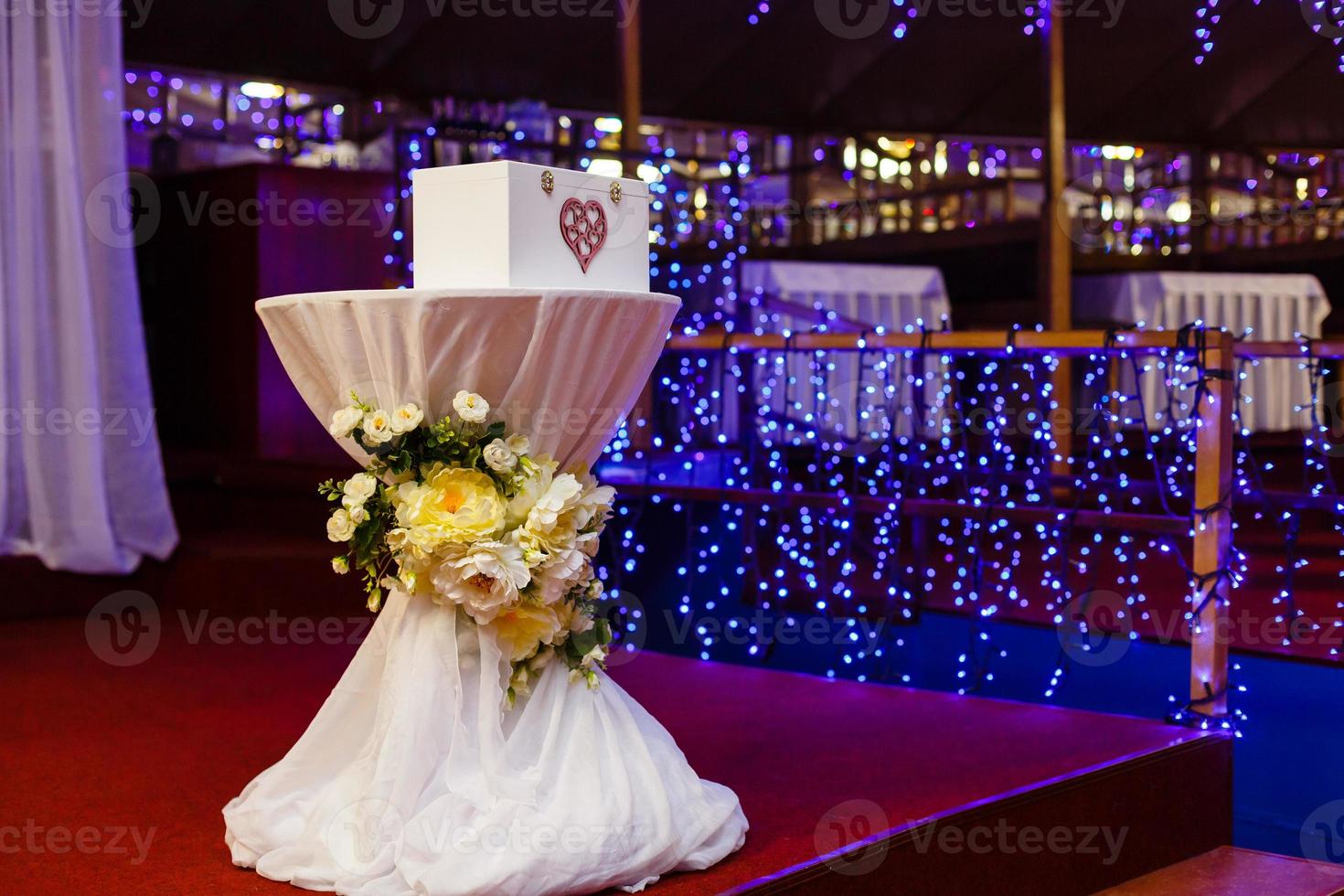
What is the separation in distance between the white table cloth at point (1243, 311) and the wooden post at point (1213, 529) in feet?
14.8

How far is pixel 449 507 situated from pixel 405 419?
5.5 inches

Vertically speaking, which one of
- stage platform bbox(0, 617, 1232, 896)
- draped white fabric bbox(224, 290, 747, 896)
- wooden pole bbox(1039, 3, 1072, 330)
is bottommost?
stage platform bbox(0, 617, 1232, 896)

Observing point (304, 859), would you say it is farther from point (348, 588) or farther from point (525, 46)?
point (525, 46)

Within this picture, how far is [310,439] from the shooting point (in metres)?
5.30

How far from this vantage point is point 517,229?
2053 millimetres

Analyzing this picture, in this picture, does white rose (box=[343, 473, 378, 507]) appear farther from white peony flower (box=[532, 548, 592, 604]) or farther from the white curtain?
the white curtain

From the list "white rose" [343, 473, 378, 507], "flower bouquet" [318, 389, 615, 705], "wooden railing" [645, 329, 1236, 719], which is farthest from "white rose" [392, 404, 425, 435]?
"wooden railing" [645, 329, 1236, 719]

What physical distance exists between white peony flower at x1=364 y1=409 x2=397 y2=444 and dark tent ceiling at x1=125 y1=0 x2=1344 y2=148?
7.79m

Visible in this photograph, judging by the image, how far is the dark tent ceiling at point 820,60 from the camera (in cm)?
938

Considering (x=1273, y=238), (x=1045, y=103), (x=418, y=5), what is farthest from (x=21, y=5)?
(x=1273, y=238)

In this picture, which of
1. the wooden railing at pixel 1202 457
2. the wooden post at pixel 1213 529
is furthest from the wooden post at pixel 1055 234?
the wooden post at pixel 1213 529

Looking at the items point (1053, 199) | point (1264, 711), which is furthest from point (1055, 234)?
point (1264, 711)

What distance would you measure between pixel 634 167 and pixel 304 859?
4751 mm

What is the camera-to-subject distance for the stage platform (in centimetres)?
219
